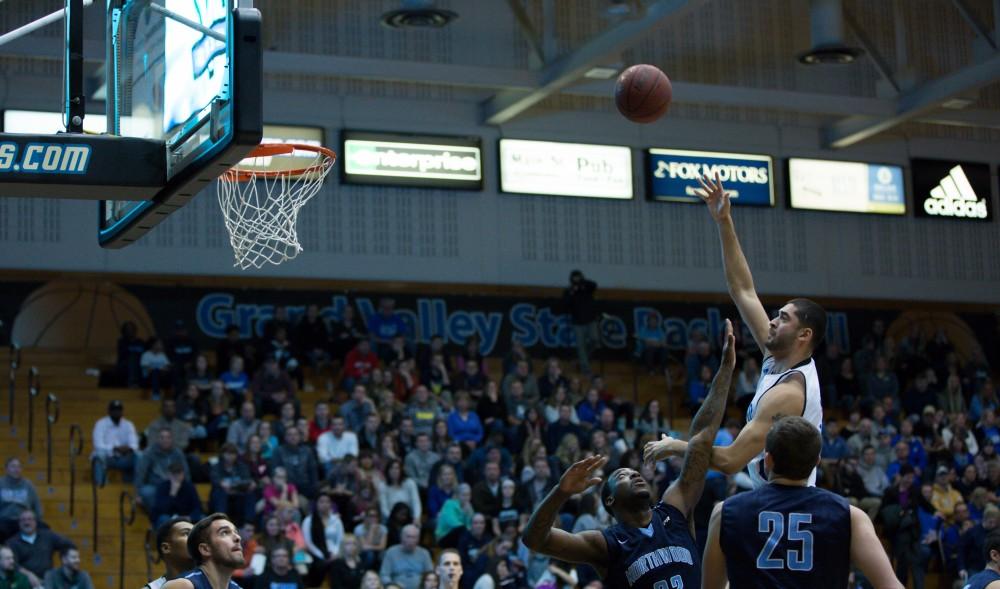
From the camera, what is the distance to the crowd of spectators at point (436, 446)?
53.2 ft

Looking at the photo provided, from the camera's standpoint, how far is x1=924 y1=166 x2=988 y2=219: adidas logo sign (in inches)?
1054

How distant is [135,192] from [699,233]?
19.3 metres

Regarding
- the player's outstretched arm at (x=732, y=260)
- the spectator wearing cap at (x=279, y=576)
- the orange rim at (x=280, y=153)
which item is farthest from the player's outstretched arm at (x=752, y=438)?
the spectator wearing cap at (x=279, y=576)

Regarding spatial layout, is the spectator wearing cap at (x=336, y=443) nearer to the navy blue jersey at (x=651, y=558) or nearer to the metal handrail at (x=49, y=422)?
the metal handrail at (x=49, y=422)

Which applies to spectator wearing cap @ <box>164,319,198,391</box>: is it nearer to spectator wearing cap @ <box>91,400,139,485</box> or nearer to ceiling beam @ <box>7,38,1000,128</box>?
spectator wearing cap @ <box>91,400,139,485</box>

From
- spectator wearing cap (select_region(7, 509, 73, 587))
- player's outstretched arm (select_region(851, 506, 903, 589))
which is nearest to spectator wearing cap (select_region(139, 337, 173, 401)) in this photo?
spectator wearing cap (select_region(7, 509, 73, 587))

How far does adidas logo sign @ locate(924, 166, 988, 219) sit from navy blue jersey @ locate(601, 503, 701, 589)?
21.3 meters

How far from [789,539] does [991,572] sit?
12.5ft

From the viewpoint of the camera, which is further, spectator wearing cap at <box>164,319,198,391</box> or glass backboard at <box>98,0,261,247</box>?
spectator wearing cap at <box>164,319,198,391</box>

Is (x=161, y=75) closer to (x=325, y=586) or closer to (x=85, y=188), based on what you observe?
(x=85, y=188)

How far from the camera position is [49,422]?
61.1 feet

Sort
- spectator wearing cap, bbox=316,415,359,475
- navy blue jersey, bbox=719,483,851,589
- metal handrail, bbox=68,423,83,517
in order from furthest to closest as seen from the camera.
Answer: spectator wearing cap, bbox=316,415,359,475 < metal handrail, bbox=68,423,83,517 < navy blue jersey, bbox=719,483,851,589

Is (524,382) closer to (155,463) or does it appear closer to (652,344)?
(652,344)

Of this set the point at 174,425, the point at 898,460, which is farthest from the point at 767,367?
the point at 898,460
